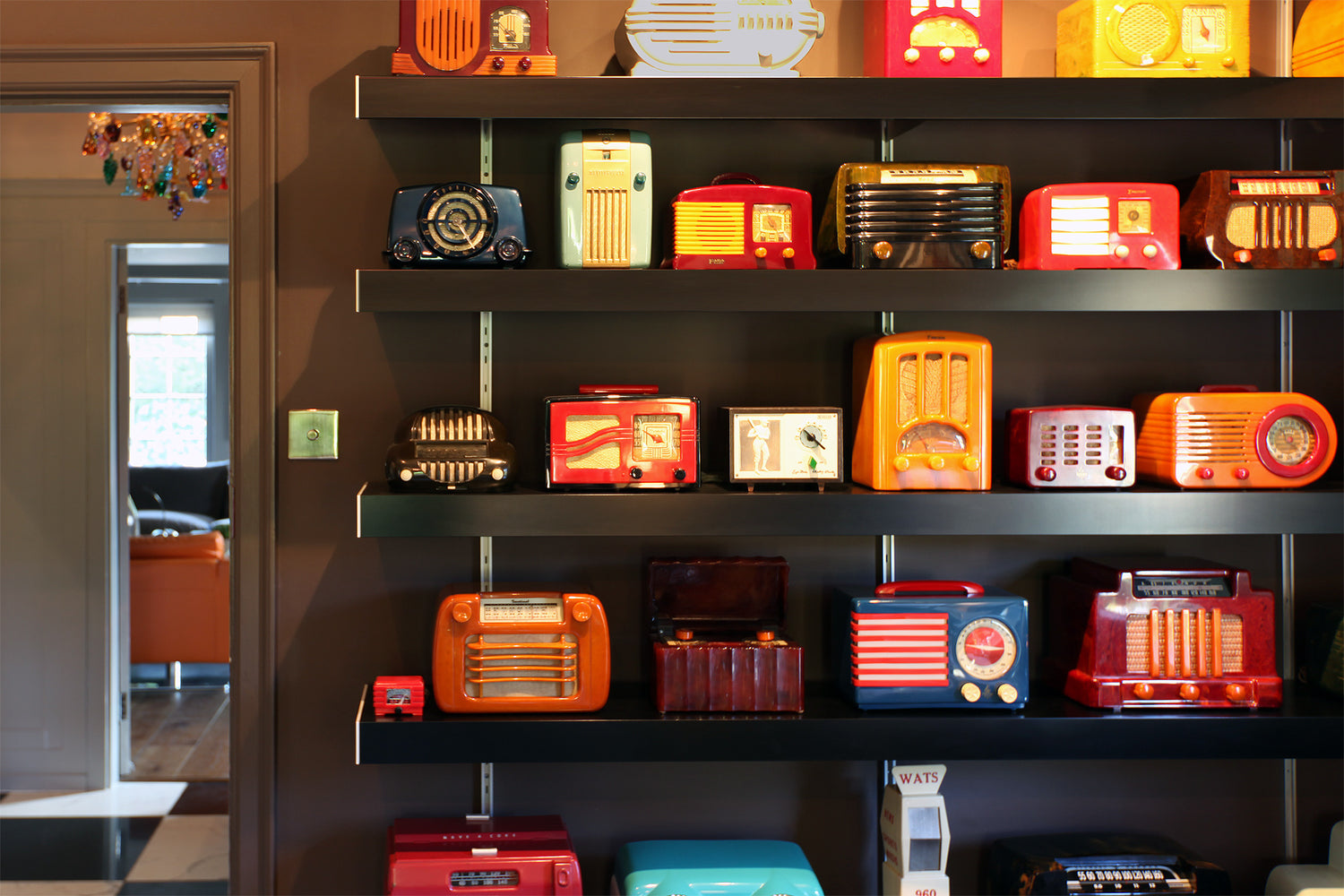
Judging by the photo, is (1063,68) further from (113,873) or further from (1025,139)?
(113,873)

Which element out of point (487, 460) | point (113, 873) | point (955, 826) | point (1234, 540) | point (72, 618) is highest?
point (487, 460)

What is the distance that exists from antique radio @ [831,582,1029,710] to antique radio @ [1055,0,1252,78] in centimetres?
110

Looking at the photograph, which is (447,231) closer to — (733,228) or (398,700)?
(733,228)

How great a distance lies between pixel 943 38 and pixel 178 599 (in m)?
4.30

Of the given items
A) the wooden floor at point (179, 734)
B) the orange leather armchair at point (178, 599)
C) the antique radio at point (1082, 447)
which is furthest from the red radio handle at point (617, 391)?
the orange leather armchair at point (178, 599)

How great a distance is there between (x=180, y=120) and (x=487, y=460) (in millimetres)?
2511

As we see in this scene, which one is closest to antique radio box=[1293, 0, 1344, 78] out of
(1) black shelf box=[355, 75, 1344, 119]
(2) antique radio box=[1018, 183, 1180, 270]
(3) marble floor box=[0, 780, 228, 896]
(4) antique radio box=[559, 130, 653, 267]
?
(1) black shelf box=[355, 75, 1344, 119]

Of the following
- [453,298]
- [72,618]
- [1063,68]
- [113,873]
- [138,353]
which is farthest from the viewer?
[138,353]

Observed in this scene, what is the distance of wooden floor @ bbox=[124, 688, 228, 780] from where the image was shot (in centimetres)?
391

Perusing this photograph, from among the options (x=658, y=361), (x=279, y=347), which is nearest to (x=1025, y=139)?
(x=658, y=361)

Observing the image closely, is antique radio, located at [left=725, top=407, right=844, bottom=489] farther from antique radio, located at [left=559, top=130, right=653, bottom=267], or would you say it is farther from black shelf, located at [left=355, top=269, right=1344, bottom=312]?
antique radio, located at [left=559, top=130, right=653, bottom=267]

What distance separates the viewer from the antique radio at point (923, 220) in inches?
79.7

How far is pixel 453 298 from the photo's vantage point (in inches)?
77.0

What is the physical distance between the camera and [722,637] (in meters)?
2.12
